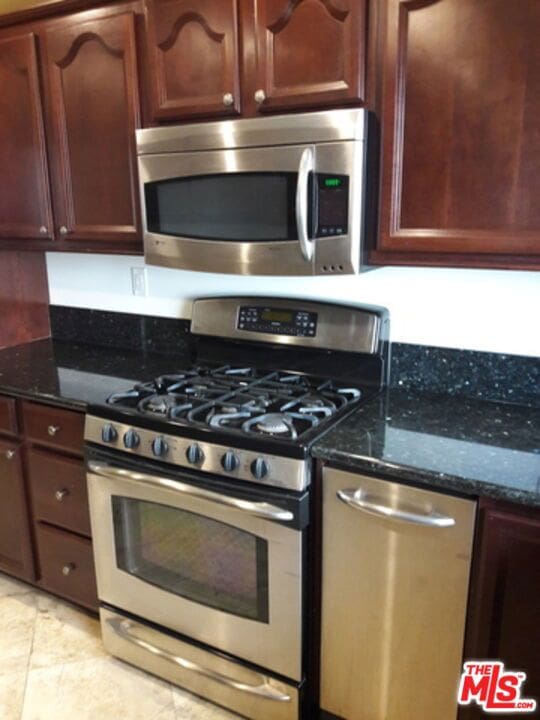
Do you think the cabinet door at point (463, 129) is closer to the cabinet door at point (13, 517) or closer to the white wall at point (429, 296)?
the white wall at point (429, 296)

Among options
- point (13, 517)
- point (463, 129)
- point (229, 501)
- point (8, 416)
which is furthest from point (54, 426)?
point (463, 129)

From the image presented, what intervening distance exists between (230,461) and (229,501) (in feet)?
0.37

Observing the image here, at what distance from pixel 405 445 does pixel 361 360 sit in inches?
18.8

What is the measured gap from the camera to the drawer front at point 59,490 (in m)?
1.98

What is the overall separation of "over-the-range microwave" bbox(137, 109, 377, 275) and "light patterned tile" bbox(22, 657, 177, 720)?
133 centimetres

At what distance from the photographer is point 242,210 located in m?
1.70

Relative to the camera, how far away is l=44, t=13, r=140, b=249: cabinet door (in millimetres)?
1844

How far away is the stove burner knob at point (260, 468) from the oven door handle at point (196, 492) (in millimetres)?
77

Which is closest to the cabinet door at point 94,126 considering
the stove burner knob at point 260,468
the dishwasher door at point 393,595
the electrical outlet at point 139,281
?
the electrical outlet at point 139,281

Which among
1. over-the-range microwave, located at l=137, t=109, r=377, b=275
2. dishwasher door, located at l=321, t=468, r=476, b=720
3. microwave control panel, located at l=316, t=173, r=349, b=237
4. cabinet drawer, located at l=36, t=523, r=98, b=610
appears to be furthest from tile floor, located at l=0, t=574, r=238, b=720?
microwave control panel, located at l=316, t=173, r=349, b=237

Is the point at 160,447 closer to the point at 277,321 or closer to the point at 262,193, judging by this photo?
the point at 277,321

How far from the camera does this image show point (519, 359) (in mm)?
1743

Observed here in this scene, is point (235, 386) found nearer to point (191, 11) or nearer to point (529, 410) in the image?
point (529, 410)

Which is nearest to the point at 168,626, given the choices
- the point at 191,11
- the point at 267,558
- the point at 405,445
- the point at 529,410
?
the point at 267,558
